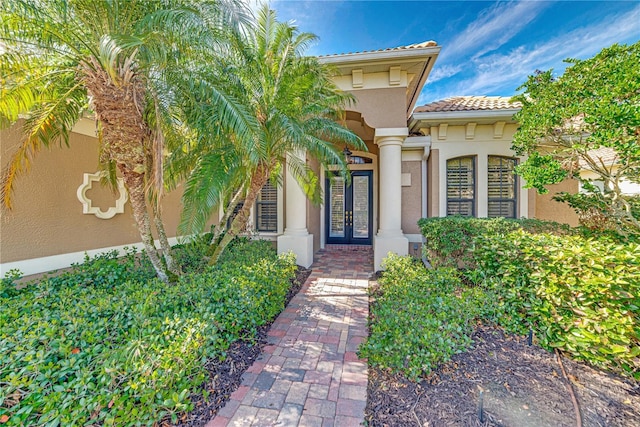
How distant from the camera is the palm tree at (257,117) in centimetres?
411

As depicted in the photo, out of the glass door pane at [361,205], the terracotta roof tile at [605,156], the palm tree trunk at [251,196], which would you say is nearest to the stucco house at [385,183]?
the terracotta roof tile at [605,156]

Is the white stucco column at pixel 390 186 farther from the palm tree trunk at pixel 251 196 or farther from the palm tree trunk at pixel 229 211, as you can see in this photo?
the palm tree trunk at pixel 229 211

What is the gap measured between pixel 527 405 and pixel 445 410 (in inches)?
29.0

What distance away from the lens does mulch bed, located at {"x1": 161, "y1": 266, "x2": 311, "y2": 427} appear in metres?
2.47

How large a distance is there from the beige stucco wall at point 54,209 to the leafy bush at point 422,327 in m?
6.16

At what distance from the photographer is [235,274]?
4387mm

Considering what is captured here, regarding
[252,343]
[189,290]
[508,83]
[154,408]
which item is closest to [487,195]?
[508,83]

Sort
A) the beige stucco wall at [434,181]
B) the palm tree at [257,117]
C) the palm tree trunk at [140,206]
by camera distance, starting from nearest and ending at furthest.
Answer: the palm tree at [257,117], the palm tree trunk at [140,206], the beige stucco wall at [434,181]

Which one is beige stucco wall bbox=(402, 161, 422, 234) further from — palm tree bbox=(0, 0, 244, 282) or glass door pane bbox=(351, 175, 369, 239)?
palm tree bbox=(0, 0, 244, 282)

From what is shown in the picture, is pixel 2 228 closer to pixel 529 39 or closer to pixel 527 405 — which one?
pixel 527 405

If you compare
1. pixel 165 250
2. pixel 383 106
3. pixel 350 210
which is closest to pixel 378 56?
pixel 383 106

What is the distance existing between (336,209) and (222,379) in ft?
27.3

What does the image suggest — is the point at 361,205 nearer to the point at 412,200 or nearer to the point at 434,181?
the point at 412,200

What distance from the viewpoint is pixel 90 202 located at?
5711 millimetres
